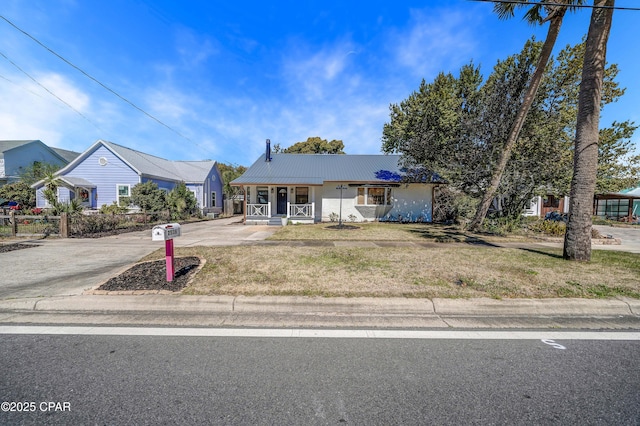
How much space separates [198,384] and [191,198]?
20.1 m

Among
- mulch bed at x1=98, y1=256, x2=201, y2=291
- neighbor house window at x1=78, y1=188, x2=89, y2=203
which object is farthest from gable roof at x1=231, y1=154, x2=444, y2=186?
neighbor house window at x1=78, y1=188, x2=89, y2=203

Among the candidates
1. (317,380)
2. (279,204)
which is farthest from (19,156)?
(317,380)

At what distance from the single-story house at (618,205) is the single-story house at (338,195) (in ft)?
60.1

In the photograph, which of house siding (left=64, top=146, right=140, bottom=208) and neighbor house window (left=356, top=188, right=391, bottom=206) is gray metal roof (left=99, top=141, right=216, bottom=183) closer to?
house siding (left=64, top=146, right=140, bottom=208)

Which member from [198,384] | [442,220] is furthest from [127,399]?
[442,220]

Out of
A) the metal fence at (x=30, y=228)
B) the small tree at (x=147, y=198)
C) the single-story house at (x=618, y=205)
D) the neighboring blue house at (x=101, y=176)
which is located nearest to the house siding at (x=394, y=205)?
the small tree at (x=147, y=198)

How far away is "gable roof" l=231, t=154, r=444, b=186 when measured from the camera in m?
17.4

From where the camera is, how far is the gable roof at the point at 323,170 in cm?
1744

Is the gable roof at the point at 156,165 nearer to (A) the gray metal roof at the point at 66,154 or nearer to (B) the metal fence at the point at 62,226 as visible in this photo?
(B) the metal fence at the point at 62,226

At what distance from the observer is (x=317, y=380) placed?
2.48 m

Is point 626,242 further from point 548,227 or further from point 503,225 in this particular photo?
point 503,225

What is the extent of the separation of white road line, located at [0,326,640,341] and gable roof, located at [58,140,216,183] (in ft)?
63.3

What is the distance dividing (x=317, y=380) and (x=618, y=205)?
35.5 metres

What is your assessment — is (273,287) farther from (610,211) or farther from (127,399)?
(610,211)
